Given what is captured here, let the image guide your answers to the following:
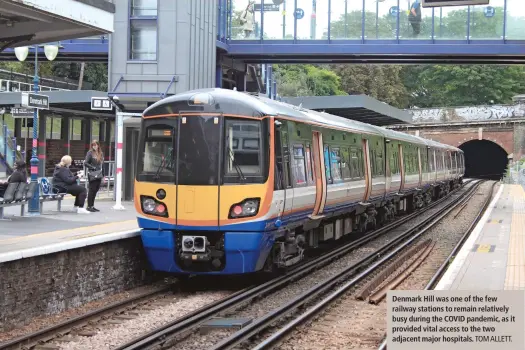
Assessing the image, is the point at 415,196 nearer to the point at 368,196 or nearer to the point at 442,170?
the point at 442,170

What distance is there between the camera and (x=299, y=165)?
487 inches

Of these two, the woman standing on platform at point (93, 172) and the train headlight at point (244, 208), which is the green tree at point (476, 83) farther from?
the train headlight at point (244, 208)

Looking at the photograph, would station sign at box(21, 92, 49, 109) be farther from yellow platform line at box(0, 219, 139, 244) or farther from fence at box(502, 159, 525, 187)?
fence at box(502, 159, 525, 187)

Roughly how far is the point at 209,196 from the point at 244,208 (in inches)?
20.1

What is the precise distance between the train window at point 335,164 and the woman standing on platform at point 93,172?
5462 mm

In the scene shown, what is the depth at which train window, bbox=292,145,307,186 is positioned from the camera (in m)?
12.1

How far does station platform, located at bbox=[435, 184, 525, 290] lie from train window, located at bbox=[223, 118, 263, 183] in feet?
9.76

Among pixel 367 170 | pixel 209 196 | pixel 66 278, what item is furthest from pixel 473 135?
pixel 66 278

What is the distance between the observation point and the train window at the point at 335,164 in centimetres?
1439

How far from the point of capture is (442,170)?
116 feet

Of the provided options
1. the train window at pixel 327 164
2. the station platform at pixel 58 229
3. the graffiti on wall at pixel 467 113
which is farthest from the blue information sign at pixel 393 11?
the graffiti on wall at pixel 467 113

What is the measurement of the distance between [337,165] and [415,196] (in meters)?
13.7

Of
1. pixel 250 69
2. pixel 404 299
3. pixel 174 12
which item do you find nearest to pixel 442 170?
pixel 250 69

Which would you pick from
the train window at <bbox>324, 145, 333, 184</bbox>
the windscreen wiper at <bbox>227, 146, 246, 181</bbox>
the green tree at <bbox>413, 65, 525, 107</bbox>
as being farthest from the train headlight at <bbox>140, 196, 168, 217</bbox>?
the green tree at <bbox>413, 65, 525, 107</bbox>
